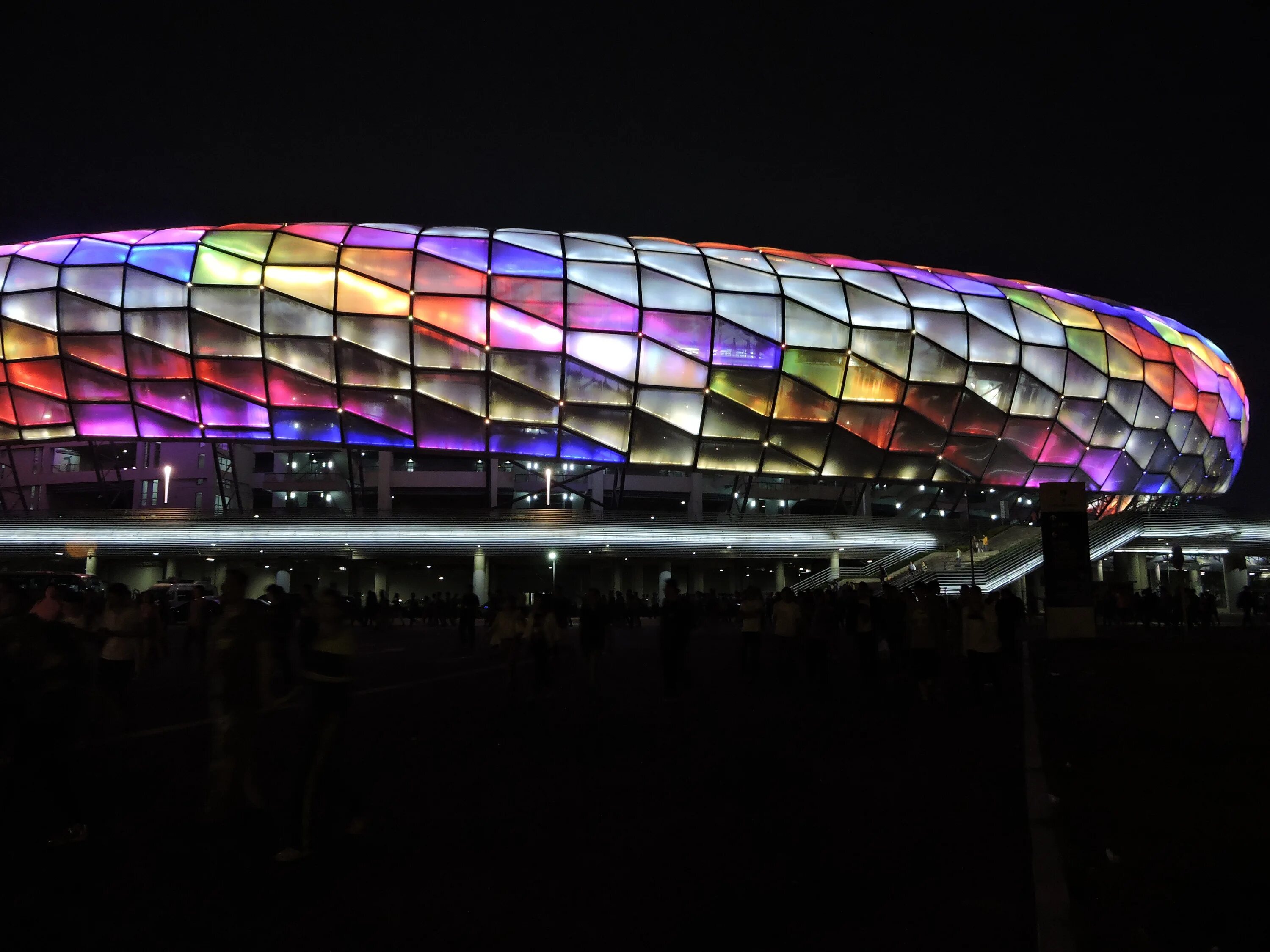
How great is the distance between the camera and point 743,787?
7.20 metres

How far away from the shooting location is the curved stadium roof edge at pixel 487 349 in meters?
43.3

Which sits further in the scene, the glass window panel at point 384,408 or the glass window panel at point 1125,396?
the glass window panel at point 1125,396

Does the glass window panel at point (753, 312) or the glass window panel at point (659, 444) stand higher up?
the glass window panel at point (753, 312)

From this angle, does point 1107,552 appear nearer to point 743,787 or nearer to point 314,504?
point 314,504

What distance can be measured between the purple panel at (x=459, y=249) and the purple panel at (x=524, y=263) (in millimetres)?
498

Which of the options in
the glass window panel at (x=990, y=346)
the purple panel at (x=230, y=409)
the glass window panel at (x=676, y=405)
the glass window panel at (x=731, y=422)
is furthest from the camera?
the glass window panel at (x=990, y=346)

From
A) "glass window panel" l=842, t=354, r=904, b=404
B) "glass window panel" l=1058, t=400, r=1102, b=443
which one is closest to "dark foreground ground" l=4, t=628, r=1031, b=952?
"glass window panel" l=842, t=354, r=904, b=404

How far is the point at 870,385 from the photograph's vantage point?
47031mm

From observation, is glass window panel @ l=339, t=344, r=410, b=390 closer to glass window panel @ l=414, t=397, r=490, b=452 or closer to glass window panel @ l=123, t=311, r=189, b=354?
glass window panel @ l=414, t=397, r=490, b=452

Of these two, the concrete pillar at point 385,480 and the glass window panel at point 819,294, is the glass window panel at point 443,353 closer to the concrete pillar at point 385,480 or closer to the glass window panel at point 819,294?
the concrete pillar at point 385,480

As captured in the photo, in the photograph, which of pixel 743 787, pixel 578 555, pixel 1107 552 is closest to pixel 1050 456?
pixel 1107 552

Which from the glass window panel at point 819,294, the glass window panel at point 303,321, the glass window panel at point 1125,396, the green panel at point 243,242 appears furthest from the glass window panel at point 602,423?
the glass window panel at point 1125,396

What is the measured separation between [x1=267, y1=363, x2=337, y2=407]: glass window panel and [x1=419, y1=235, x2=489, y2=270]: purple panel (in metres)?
7.39

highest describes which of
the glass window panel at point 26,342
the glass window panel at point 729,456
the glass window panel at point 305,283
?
the glass window panel at point 305,283
